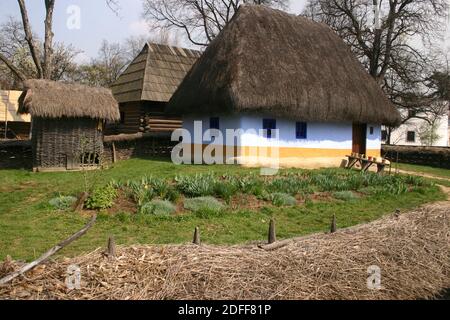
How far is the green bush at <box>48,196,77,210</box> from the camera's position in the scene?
377 inches

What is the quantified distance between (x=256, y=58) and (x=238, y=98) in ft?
8.17

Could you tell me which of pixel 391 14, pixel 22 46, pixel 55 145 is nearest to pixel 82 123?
pixel 55 145

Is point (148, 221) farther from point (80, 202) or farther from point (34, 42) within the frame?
point (34, 42)

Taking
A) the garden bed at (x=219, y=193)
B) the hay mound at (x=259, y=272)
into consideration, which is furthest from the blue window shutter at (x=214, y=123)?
the hay mound at (x=259, y=272)

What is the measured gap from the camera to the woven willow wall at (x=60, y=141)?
52.2 feet

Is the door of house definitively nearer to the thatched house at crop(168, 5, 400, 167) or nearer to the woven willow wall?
the thatched house at crop(168, 5, 400, 167)

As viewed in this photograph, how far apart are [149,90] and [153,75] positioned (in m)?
1.28

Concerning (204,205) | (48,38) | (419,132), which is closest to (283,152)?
(204,205)

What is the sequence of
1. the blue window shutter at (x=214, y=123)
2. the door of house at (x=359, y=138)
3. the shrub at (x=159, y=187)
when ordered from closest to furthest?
1. the shrub at (x=159, y=187)
2. the blue window shutter at (x=214, y=123)
3. the door of house at (x=359, y=138)

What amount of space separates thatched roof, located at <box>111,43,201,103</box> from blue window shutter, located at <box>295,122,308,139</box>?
24.7 feet

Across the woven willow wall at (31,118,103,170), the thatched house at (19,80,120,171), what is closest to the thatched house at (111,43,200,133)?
the thatched house at (19,80,120,171)

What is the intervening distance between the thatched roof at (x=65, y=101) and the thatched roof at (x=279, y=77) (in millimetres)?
3545

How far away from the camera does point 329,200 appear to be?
37.0ft

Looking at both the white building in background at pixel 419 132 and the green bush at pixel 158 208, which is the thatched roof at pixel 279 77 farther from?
the white building in background at pixel 419 132
